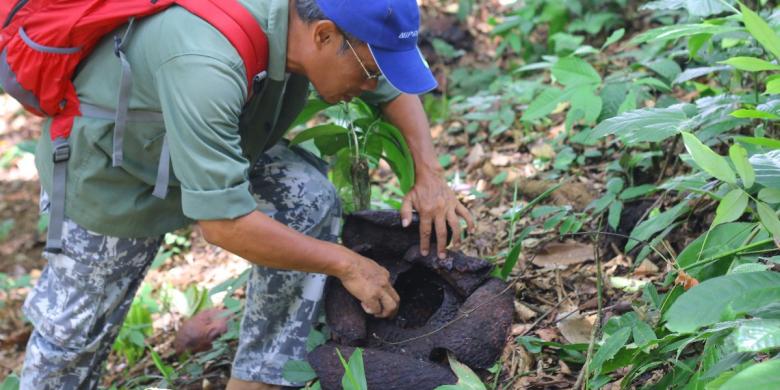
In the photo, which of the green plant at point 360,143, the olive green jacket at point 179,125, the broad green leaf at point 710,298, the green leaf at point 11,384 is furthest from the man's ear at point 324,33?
the green leaf at point 11,384

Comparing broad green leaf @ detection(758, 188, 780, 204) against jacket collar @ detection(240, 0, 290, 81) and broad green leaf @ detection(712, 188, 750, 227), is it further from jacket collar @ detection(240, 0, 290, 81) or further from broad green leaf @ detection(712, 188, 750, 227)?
jacket collar @ detection(240, 0, 290, 81)

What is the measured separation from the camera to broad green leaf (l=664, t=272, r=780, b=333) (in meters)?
1.83

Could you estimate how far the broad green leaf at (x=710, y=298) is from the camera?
1.83 meters

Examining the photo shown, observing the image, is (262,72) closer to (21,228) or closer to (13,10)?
(13,10)

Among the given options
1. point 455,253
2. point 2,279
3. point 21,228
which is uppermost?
point 455,253

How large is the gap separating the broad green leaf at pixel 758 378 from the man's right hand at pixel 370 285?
4.14ft

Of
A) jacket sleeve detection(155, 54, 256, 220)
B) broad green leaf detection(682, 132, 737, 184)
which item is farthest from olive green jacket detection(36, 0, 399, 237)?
broad green leaf detection(682, 132, 737, 184)

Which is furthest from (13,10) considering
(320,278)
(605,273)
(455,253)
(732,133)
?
(732,133)

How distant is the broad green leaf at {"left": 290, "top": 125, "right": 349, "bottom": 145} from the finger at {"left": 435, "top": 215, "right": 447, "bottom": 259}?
Answer: 21.8 inches

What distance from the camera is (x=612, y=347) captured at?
214cm

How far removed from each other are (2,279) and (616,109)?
3636mm

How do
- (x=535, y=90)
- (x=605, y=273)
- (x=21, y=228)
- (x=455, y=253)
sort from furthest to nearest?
(x=21, y=228) < (x=535, y=90) < (x=605, y=273) < (x=455, y=253)

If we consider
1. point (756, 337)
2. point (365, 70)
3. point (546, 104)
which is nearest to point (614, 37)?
point (546, 104)

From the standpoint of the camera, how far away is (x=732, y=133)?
10.7 feet
